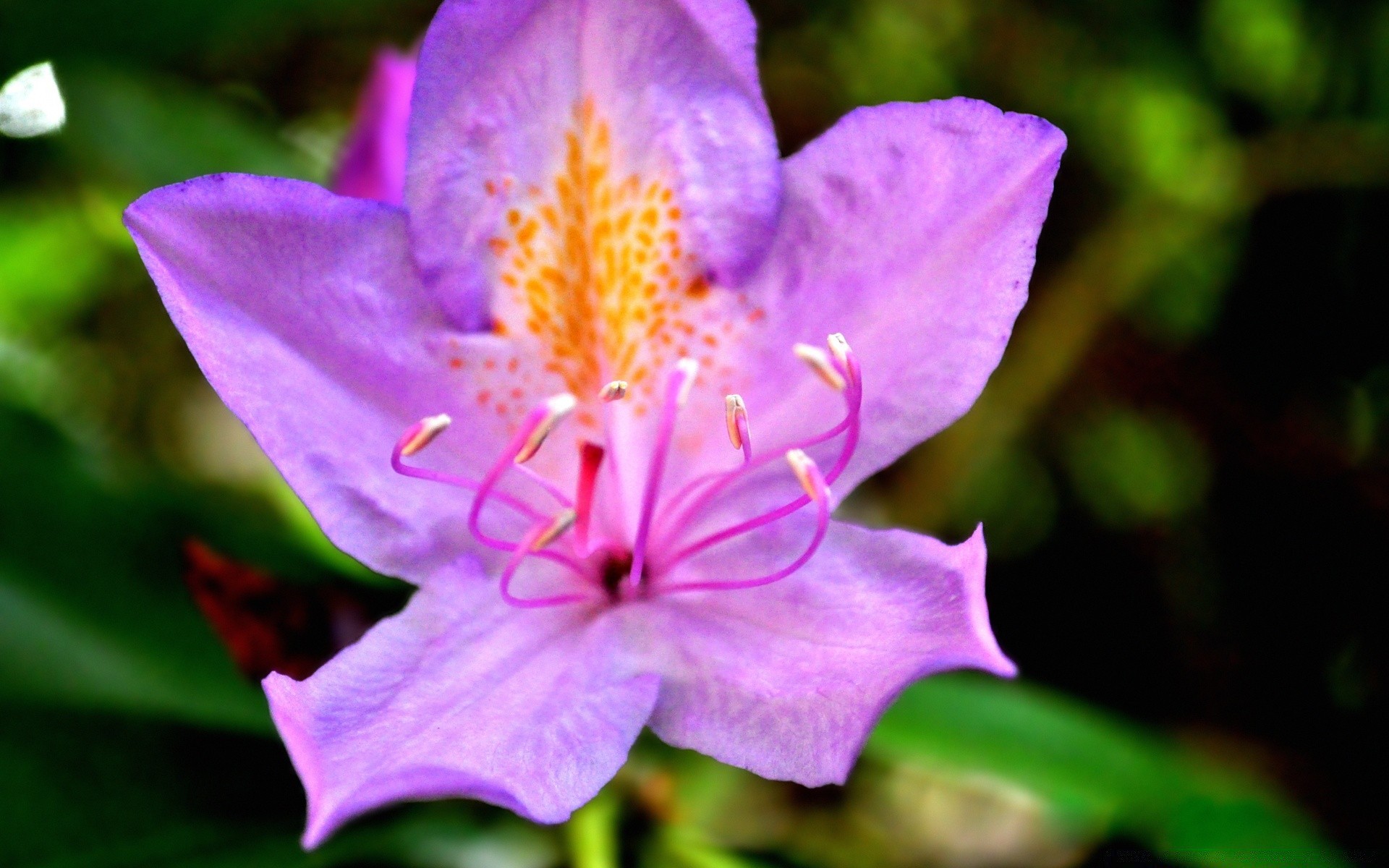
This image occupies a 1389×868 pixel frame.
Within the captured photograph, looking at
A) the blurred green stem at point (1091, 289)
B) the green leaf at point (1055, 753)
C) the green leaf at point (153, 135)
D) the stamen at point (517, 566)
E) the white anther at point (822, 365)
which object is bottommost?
the green leaf at point (1055, 753)

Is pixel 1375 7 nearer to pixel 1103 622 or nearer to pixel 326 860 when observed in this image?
pixel 1103 622

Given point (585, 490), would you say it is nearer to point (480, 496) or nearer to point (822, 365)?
point (480, 496)

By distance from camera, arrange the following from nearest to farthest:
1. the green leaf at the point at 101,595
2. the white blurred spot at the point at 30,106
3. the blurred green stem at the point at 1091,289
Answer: the white blurred spot at the point at 30,106
the green leaf at the point at 101,595
the blurred green stem at the point at 1091,289

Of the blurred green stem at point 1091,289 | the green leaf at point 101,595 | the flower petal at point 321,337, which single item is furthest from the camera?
the blurred green stem at point 1091,289

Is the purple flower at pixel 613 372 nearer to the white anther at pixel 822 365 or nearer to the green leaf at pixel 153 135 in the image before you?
the white anther at pixel 822 365

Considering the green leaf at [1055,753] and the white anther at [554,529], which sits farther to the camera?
the green leaf at [1055,753]

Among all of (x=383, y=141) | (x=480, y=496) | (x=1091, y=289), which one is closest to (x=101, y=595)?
(x=383, y=141)

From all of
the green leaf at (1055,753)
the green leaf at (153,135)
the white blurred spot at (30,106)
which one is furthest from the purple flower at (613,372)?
the green leaf at (153,135)
